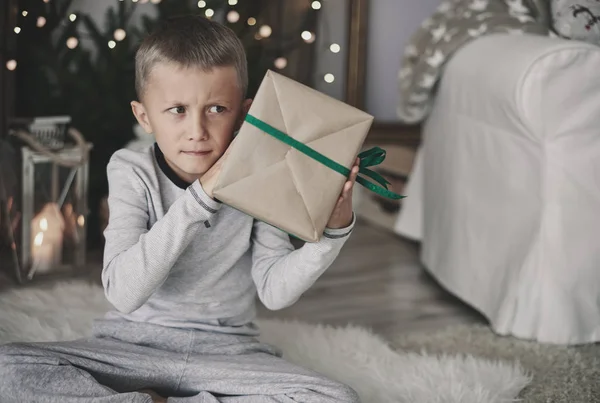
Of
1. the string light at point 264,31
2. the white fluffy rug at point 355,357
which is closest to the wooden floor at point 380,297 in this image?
the white fluffy rug at point 355,357

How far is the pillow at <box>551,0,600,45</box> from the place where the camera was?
5.55 ft

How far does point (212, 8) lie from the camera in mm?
2152

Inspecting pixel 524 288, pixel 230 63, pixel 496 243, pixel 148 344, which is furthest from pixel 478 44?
pixel 148 344

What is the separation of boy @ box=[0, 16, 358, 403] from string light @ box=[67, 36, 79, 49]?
40.5 inches

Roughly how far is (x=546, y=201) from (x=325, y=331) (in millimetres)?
499

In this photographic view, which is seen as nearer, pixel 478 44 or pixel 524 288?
pixel 524 288

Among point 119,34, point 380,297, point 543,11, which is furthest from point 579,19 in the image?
point 119,34

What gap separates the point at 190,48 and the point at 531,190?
2.73ft

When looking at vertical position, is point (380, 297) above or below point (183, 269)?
below

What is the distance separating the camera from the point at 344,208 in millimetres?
1049

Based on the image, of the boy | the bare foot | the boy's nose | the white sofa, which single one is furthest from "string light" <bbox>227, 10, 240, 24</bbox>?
the bare foot

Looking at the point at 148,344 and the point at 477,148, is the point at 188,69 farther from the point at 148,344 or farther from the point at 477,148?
the point at 477,148

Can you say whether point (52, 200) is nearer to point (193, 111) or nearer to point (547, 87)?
point (193, 111)

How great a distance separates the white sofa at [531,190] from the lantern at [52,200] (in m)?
0.92
